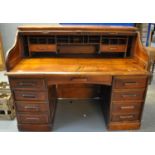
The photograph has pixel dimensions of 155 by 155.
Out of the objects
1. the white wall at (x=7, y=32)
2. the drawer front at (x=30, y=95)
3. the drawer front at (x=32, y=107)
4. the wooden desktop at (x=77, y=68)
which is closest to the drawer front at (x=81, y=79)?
the wooden desktop at (x=77, y=68)

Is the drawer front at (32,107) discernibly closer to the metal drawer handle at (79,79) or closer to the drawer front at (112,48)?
the metal drawer handle at (79,79)

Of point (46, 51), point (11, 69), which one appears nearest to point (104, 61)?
point (46, 51)

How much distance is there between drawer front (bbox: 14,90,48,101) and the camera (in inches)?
61.7

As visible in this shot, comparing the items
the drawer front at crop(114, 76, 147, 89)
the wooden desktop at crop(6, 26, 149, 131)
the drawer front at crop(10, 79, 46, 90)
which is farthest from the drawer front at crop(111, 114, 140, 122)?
the drawer front at crop(10, 79, 46, 90)

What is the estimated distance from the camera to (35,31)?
170 centimetres

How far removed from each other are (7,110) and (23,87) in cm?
57

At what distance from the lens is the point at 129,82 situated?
1.53 meters

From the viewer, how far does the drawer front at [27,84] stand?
150cm

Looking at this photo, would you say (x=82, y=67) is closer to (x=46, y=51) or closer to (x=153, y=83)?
(x=46, y=51)

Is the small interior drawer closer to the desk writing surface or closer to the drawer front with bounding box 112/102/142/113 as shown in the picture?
the desk writing surface

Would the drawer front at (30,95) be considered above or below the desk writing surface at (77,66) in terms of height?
below

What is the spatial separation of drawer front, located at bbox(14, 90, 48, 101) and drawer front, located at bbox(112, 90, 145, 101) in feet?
2.30

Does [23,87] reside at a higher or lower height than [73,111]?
higher

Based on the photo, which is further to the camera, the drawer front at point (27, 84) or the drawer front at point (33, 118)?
the drawer front at point (33, 118)
